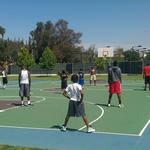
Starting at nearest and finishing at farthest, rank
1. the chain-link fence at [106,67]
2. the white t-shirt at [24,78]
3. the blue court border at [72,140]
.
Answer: the blue court border at [72,140] → the white t-shirt at [24,78] → the chain-link fence at [106,67]

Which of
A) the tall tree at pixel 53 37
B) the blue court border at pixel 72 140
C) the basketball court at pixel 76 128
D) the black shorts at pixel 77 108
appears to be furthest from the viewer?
the tall tree at pixel 53 37

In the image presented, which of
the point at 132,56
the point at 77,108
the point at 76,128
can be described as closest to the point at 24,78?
the point at 76,128

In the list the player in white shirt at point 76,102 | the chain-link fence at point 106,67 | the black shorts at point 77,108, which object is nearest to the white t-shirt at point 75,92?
the player in white shirt at point 76,102

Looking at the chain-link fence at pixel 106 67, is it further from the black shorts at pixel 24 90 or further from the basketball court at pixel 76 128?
the basketball court at pixel 76 128

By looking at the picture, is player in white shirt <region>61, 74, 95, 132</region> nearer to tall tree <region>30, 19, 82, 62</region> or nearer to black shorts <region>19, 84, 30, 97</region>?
black shorts <region>19, 84, 30, 97</region>

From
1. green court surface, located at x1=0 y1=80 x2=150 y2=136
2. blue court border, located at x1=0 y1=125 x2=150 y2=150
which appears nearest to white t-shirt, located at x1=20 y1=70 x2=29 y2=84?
green court surface, located at x1=0 y1=80 x2=150 y2=136

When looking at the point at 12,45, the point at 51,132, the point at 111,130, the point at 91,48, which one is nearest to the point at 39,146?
the point at 51,132

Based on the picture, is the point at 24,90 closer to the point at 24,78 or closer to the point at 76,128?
the point at 24,78

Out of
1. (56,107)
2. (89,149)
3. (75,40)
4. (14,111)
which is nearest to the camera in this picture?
(89,149)

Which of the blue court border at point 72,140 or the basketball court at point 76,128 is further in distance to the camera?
the basketball court at point 76,128

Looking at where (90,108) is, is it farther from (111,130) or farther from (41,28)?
(41,28)

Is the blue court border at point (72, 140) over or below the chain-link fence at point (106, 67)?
below

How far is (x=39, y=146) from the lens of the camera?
32.1ft

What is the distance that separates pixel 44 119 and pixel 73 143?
13.0 feet
